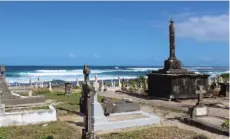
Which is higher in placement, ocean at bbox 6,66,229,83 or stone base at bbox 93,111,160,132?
ocean at bbox 6,66,229,83

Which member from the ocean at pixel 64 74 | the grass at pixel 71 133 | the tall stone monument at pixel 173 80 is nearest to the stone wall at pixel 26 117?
the grass at pixel 71 133

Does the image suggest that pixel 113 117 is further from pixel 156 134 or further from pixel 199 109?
pixel 199 109

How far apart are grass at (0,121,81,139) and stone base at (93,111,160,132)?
938 mm

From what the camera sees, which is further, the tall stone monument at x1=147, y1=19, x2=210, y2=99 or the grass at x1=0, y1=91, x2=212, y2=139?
the tall stone monument at x1=147, y1=19, x2=210, y2=99

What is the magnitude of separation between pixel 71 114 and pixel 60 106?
2469 mm

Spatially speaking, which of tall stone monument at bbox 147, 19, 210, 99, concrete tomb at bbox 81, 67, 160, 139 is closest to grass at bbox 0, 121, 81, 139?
concrete tomb at bbox 81, 67, 160, 139

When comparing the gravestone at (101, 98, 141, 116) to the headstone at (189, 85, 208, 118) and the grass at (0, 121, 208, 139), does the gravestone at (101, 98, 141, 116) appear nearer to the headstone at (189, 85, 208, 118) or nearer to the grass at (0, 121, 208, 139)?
the grass at (0, 121, 208, 139)

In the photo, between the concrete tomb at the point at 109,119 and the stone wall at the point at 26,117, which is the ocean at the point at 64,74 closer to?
the stone wall at the point at 26,117

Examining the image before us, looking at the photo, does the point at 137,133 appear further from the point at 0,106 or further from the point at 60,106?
the point at 60,106

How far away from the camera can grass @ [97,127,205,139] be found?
11.3 metres

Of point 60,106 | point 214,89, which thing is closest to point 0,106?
point 60,106

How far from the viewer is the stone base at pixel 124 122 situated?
12.5 m

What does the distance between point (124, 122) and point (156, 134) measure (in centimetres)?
165

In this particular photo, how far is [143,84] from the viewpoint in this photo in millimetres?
30984
